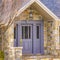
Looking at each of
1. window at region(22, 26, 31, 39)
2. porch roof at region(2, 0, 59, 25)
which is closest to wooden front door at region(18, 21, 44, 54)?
window at region(22, 26, 31, 39)

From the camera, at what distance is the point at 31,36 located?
23.4 metres

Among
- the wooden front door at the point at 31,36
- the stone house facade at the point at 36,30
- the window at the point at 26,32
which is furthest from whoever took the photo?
the window at the point at 26,32

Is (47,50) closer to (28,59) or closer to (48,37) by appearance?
(48,37)

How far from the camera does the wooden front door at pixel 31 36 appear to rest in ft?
76.0

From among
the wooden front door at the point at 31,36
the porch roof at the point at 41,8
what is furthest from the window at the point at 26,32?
the porch roof at the point at 41,8

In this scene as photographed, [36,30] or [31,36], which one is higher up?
[36,30]

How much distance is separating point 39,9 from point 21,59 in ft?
13.9

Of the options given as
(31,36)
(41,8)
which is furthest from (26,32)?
(41,8)

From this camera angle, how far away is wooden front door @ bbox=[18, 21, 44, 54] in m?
23.2

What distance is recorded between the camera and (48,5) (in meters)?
23.5

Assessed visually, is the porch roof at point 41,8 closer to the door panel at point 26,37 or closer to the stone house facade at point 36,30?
the stone house facade at point 36,30

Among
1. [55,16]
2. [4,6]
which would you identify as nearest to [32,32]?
[55,16]

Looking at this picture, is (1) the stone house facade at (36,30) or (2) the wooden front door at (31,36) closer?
(1) the stone house facade at (36,30)

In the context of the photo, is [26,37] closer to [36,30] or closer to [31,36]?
[31,36]
